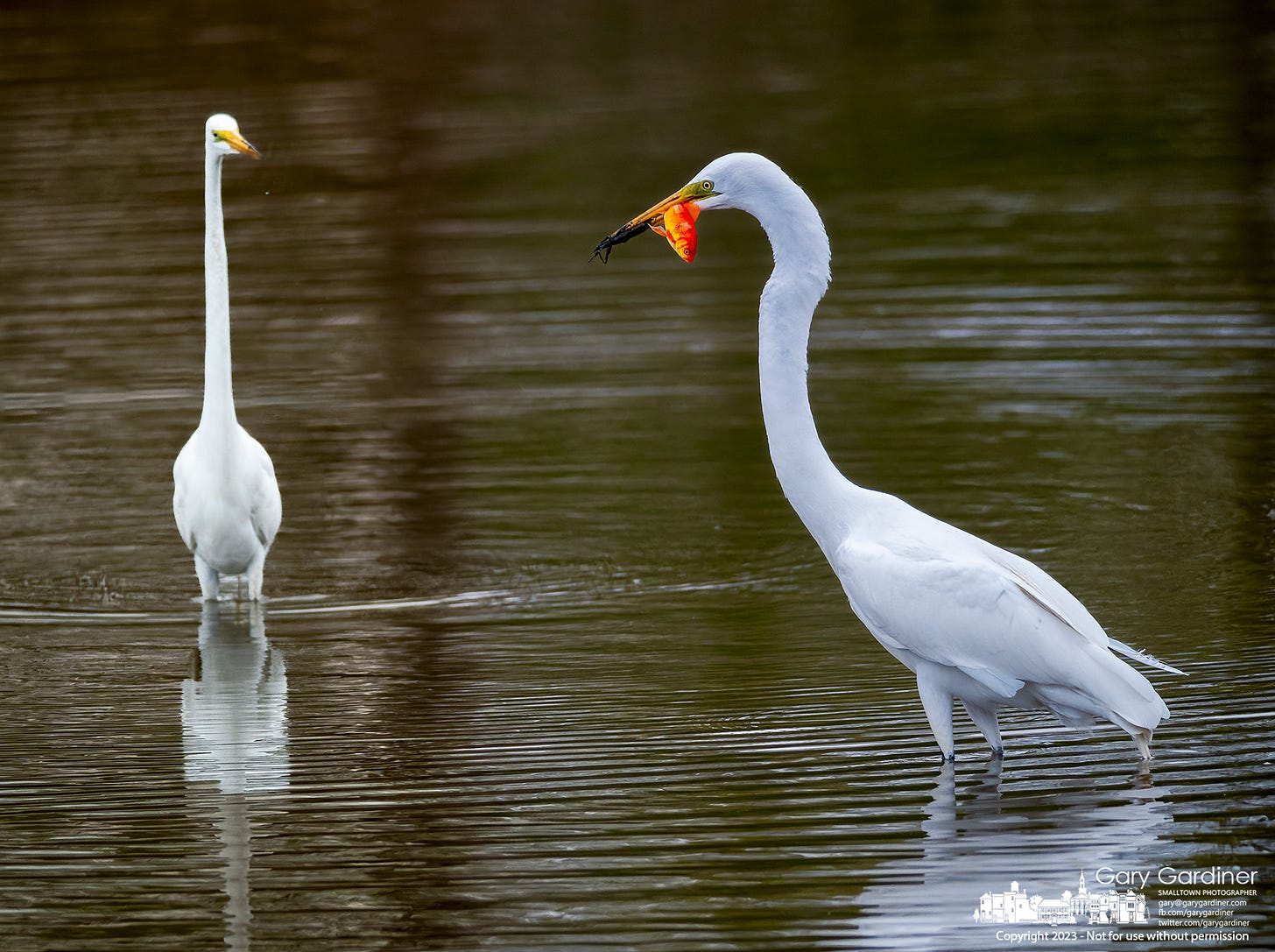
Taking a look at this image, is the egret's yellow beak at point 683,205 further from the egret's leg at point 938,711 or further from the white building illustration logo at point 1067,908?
the white building illustration logo at point 1067,908

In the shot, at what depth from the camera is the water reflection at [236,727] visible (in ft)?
20.3

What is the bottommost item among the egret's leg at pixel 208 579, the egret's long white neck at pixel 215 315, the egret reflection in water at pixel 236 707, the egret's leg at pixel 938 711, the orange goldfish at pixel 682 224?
the egret reflection in water at pixel 236 707

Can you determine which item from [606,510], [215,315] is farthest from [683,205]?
[606,510]

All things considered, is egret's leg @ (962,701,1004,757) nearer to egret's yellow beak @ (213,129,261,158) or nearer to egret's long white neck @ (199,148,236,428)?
egret's long white neck @ (199,148,236,428)

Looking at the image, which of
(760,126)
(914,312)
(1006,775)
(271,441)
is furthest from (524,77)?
(1006,775)

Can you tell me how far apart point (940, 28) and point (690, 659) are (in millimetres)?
22073

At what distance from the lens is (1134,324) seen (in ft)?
44.4

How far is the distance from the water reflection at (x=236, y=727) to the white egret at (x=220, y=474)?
28 centimetres

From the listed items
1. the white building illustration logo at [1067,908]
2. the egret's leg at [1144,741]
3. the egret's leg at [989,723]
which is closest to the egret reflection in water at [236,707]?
the egret's leg at [989,723]

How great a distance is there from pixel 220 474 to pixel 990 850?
441 cm

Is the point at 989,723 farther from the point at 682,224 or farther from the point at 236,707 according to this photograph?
the point at 236,707

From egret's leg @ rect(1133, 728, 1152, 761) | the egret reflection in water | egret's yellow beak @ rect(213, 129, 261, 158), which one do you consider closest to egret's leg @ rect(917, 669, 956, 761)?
egret's leg @ rect(1133, 728, 1152, 761)

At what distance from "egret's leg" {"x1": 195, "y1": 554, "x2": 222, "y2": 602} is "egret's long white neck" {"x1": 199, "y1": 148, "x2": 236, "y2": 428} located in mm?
660

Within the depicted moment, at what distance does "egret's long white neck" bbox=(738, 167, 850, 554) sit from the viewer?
6.62 m
